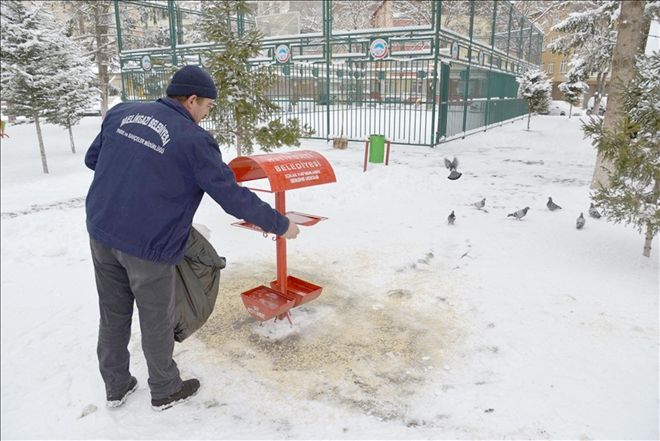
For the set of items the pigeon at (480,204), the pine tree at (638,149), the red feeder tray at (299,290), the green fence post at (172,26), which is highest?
the green fence post at (172,26)

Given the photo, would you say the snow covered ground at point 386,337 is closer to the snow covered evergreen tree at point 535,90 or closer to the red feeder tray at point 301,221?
the red feeder tray at point 301,221

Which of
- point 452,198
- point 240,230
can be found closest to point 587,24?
point 452,198

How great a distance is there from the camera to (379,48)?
13047 mm

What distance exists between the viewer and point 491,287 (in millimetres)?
4828

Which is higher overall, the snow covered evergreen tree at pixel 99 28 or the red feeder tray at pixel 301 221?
the snow covered evergreen tree at pixel 99 28

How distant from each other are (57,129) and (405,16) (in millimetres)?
18611

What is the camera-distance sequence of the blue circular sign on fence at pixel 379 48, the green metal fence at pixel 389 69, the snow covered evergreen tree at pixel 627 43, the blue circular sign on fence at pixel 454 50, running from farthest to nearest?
the blue circular sign on fence at pixel 454 50, the green metal fence at pixel 389 69, the blue circular sign on fence at pixel 379 48, the snow covered evergreen tree at pixel 627 43

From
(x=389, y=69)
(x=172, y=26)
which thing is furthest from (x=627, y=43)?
(x=172, y=26)

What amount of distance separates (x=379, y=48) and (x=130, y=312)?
1171 centimetres

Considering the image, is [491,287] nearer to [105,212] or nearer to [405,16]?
[105,212]

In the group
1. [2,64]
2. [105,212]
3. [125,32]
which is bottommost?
[105,212]

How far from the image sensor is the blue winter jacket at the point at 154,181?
262cm

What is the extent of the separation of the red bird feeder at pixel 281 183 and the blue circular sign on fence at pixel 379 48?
9.97 m

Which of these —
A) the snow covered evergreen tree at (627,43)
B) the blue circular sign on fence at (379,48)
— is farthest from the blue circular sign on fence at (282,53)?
the snow covered evergreen tree at (627,43)
